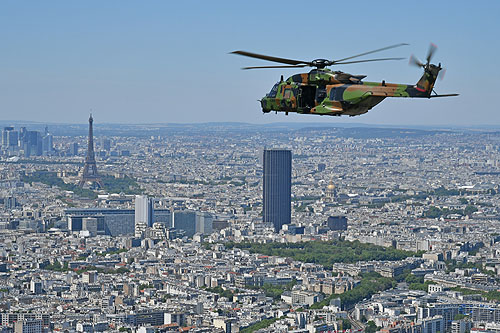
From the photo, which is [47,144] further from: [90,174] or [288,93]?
[288,93]

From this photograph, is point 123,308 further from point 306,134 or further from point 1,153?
point 306,134

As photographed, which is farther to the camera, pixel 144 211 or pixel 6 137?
pixel 6 137

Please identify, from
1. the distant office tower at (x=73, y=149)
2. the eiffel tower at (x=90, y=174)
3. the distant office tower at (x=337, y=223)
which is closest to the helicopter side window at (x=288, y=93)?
the distant office tower at (x=337, y=223)

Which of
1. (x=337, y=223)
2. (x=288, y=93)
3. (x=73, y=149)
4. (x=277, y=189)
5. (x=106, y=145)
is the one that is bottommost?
(x=337, y=223)

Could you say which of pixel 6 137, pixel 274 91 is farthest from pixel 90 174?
pixel 274 91

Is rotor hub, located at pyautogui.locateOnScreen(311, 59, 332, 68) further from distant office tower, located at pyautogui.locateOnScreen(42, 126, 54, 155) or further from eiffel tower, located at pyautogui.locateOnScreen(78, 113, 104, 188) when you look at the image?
distant office tower, located at pyautogui.locateOnScreen(42, 126, 54, 155)

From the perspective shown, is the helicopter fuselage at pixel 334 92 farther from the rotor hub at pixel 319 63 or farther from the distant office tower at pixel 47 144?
the distant office tower at pixel 47 144

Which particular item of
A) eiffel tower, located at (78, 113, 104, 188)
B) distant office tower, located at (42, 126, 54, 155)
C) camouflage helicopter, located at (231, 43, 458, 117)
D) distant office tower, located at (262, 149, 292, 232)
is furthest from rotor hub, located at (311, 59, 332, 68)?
distant office tower, located at (42, 126, 54, 155)
